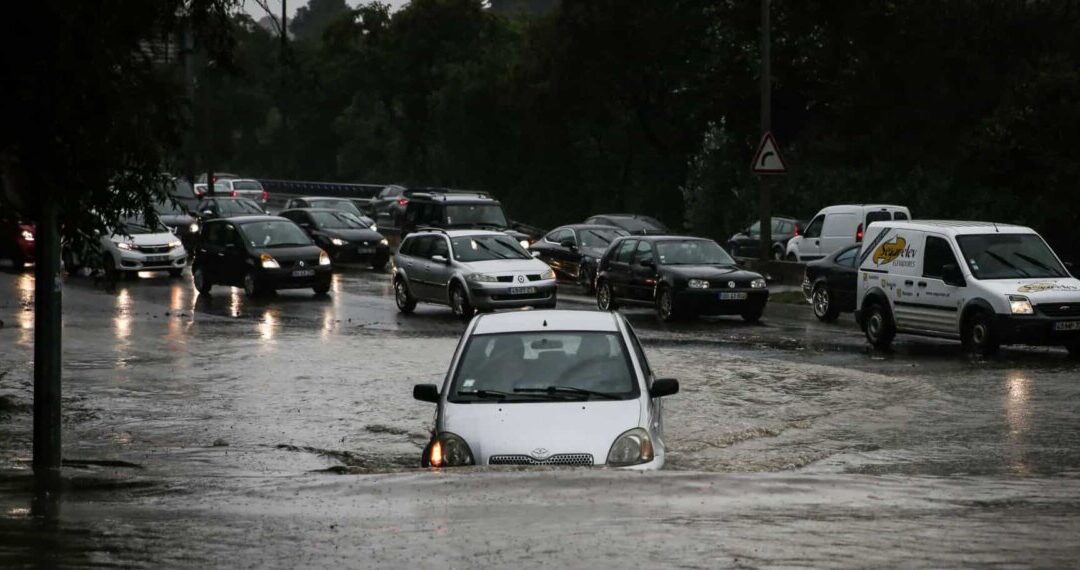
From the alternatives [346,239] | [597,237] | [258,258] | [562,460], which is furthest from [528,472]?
[346,239]

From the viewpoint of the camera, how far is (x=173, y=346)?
24.1 metres

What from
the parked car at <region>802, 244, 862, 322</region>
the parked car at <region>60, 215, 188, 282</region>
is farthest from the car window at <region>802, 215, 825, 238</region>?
the parked car at <region>60, 215, 188, 282</region>

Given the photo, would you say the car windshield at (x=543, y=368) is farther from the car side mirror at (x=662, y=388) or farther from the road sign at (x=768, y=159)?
the road sign at (x=768, y=159)

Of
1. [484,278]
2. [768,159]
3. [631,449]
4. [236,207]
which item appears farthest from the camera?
[236,207]

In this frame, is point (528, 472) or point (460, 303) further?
point (460, 303)

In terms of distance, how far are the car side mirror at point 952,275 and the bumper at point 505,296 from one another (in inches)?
333

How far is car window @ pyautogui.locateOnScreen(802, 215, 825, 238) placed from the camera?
38969 mm

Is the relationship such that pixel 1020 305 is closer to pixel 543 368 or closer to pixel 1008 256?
pixel 1008 256

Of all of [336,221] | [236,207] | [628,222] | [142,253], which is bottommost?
[142,253]

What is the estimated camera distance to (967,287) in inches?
841

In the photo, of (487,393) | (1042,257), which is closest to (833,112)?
(1042,257)

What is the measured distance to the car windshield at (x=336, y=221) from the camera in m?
43.5

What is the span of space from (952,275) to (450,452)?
488 inches

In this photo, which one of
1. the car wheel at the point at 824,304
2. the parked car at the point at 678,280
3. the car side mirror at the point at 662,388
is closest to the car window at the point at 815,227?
the parked car at the point at 678,280
